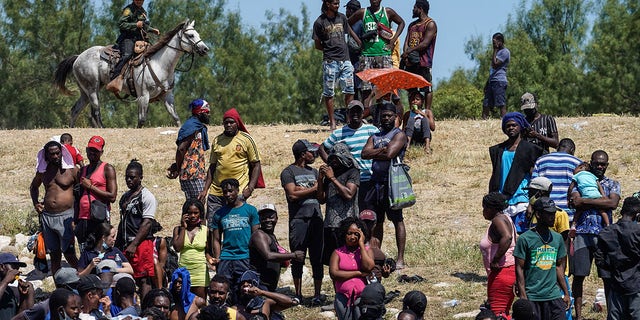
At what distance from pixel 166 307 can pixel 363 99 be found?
995 centimetres

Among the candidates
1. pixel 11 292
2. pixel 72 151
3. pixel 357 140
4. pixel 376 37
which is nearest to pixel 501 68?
pixel 376 37

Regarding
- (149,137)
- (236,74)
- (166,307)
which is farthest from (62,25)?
(166,307)

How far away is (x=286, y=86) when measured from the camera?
51.5 metres

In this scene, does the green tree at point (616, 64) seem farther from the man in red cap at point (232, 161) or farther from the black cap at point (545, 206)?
the black cap at point (545, 206)

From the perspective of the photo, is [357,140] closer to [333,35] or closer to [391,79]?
[391,79]

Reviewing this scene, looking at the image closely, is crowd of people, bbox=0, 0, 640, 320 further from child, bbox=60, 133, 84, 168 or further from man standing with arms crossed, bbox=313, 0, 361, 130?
man standing with arms crossed, bbox=313, 0, 361, 130

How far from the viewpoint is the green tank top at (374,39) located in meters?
19.8

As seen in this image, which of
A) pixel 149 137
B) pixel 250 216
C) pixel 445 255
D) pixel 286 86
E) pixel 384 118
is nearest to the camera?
pixel 250 216

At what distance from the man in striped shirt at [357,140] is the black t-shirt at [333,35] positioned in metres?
5.88

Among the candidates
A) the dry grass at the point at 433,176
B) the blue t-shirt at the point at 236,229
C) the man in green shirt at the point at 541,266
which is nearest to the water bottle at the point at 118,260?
the blue t-shirt at the point at 236,229

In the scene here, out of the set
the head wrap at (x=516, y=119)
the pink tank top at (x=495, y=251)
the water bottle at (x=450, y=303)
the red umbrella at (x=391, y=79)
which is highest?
the red umbrella at (x=391, y=79)

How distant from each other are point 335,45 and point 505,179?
22.6ft

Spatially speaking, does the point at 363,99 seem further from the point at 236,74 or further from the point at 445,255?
the point at 236,74

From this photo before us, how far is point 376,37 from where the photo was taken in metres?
19.8
